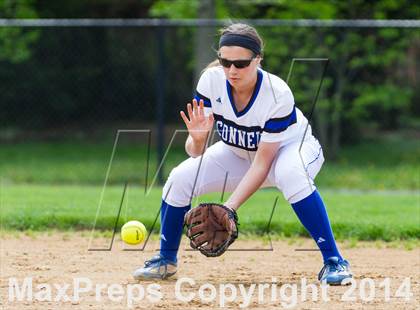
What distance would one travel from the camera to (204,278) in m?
5.85

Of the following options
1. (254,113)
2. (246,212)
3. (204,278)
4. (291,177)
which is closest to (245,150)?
(254,113)

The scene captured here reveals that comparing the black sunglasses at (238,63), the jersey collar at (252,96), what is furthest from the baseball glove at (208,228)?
the black sunglasses at (238,63)

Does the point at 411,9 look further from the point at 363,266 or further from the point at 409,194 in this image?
the point at 363,266

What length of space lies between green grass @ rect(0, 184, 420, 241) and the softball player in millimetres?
2097

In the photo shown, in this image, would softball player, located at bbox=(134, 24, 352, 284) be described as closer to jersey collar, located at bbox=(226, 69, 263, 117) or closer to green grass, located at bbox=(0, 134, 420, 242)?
jersey collar, located at bbox=(226, 69, 263, 117)

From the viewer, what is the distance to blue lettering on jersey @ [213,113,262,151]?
558 cm

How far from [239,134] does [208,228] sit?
0.63 m

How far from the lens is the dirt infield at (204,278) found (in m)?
4.96

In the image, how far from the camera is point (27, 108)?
1509cm

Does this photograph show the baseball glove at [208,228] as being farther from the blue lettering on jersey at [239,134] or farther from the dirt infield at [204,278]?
the blue lettering on jersey at [239,134]

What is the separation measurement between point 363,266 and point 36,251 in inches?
97.4

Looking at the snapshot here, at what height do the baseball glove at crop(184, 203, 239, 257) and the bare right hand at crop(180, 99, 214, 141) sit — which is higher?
the bare right hand at crop(180, 99, 214, 141)

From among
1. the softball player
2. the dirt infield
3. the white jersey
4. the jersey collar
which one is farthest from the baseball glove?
the jersey collar

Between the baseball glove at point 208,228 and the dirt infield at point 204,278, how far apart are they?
246mm
